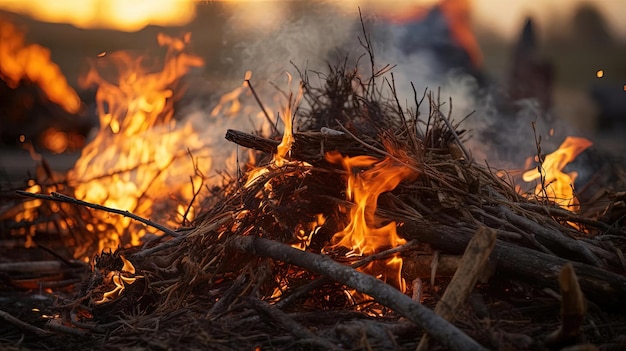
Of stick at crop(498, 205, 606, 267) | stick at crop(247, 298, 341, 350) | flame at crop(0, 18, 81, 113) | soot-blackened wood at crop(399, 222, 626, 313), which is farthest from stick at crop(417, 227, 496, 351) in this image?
flame at crop(0, 18, 81, 113)

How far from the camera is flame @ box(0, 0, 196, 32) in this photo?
1167 cm

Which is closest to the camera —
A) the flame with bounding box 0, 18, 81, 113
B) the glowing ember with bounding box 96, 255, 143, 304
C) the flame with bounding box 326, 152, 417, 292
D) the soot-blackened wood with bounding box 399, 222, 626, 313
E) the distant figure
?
the soot-blackened wood with bounding box 399, 222, 626, 313

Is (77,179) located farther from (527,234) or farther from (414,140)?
(527,234)

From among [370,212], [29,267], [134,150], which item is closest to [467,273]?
[370,212]

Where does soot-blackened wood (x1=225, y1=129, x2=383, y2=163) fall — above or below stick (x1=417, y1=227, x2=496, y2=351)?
above

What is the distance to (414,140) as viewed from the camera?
495cm

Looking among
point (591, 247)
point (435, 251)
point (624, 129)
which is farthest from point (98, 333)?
point (624, 129)

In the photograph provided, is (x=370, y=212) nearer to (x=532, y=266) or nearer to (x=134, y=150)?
(x=532, y=266)

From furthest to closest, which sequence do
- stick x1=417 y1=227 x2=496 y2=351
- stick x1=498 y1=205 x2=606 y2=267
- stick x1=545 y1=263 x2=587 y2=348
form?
stick x1=498 y1=205 x2=606 y2=267 < stick x1=417 y1=227 x2=496 y2=351 < stick x1=545 y1=263 x2=587 y2=348

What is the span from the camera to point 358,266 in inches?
176

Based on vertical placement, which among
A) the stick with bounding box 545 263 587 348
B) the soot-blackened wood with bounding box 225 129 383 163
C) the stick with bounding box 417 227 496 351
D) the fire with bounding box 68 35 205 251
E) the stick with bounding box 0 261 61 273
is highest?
the fire with bounding box 68 35 205 251

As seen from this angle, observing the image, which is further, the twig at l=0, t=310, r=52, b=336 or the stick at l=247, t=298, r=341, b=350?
the twig at l=0, t=310, r=52, b=336

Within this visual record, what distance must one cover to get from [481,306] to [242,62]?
23.4 feet

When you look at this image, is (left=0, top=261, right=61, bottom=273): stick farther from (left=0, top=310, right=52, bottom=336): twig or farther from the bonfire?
(left=0, top=310, right=52, bottom=336): twig
